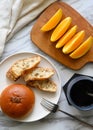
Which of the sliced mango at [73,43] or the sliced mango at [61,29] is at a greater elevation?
the sliced mango at [61,29]

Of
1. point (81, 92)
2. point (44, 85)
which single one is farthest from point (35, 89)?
point (81, 92)

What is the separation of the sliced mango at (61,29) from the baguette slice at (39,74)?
0.10m

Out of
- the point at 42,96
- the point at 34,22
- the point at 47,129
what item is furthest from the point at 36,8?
the point at 47,129

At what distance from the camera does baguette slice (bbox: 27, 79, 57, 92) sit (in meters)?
1.29

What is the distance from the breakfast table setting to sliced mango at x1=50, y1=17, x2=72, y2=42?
0.06 ft

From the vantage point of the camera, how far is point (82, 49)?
1.29 metres

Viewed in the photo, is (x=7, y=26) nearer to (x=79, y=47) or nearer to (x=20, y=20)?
(x=20, y=20)

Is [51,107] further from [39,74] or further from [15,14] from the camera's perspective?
[15,14]

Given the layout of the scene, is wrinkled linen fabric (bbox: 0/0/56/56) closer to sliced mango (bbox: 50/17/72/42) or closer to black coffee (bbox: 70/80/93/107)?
sliced mango (bbox: 50/17/72/42)

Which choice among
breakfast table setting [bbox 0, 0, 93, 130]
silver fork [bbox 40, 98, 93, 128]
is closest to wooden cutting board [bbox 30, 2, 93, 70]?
breakfast table setting [bbox 0, 0, 93, 130]

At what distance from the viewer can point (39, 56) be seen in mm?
1293

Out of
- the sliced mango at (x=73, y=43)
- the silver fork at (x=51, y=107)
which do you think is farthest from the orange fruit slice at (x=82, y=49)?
the silver fork at (x=51, y=107)

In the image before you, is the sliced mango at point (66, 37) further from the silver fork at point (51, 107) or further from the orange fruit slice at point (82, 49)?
the silver fork at point (51, 107)

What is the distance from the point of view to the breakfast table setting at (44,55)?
130 centimetres
